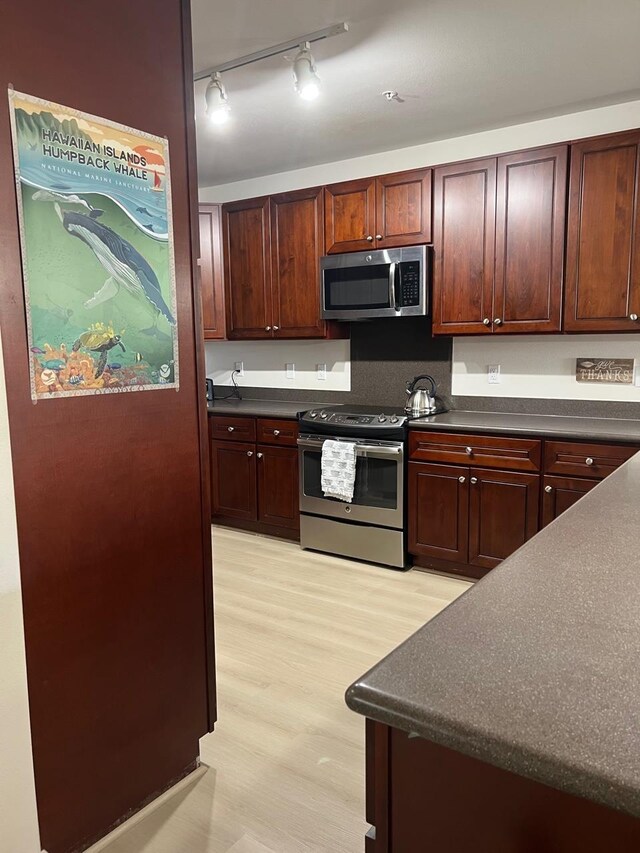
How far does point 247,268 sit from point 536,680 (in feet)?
13.3

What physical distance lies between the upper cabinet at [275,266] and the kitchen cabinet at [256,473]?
68 cm

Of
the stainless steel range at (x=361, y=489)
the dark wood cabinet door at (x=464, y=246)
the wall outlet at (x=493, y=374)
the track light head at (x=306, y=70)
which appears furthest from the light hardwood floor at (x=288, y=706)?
the track light head at (x=306, y=70)

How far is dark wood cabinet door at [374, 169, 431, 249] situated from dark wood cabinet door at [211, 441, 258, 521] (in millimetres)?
1700

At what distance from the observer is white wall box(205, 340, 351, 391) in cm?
456

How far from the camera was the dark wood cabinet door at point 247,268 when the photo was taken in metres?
4.36

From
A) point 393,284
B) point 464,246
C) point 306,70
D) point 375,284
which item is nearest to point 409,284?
point 393,284

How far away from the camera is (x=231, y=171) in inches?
179

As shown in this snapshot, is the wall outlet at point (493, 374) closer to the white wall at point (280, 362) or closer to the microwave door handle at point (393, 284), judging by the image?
the microwave door handle at point (393, 284)

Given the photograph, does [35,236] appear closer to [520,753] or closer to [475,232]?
[520,753]

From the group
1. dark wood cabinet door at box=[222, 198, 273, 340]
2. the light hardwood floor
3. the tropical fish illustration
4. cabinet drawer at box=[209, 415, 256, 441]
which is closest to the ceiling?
dark wood cabinet door at box=[222, 198, 273, 340]

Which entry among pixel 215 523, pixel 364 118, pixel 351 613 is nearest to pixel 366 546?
pixel 351 613

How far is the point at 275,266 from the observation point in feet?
14.2

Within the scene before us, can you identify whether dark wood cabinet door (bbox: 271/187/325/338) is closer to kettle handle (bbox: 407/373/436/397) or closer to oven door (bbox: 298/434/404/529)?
kettle handle (bbox: 407/373/436/397)

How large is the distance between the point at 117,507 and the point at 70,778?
72 cm
